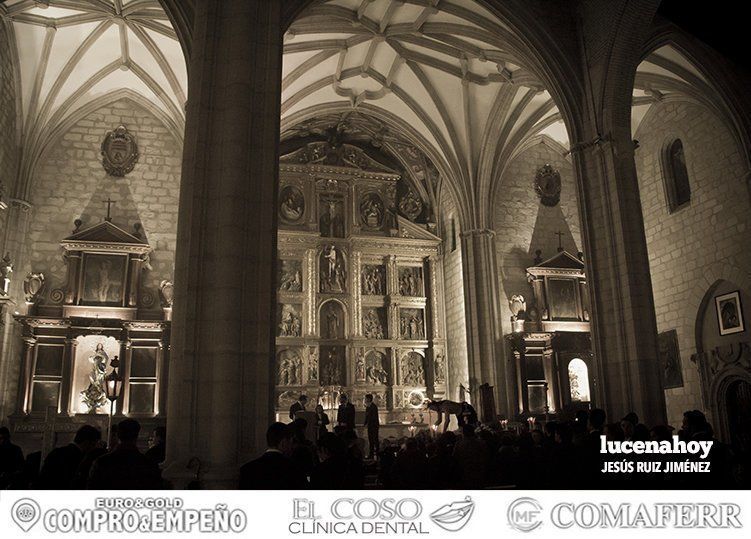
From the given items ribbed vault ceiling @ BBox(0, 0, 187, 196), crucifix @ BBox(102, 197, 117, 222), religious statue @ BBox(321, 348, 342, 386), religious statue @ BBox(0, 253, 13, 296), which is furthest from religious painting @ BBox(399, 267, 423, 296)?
religious statue @ BBox(0, 253, 13, 296)

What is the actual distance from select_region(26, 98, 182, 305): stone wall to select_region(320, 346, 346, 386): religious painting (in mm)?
5763

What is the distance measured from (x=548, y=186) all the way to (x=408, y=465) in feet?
57.8

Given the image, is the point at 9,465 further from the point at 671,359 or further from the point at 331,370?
the point at 671,359

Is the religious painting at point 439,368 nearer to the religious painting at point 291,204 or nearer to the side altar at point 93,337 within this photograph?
the religious painting at point 291,204

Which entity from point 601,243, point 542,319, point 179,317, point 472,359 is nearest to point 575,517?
point 179,317

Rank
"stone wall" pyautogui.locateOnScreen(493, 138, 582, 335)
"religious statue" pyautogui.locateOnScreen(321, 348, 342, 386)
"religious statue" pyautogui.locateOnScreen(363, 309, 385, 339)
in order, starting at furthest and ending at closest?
"religious statue" pyautogui.locateOnScreen(363, 309, 385, 339)
"stone wall" pyautogui.locateOnScreen(493, 138, 582, 335)
"religious statue" pyautogui.locateOnScreen(321, 348, 342, 386)

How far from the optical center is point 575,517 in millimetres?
4863

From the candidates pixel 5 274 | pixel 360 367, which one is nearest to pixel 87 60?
pixel 5 274

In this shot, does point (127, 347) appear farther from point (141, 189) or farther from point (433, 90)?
point (433, 90)

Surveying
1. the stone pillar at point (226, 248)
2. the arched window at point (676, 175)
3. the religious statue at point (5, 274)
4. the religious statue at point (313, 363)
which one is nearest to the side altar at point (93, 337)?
the religious statue at point (5, 274)

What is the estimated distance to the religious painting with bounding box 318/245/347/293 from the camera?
22594 millimetres

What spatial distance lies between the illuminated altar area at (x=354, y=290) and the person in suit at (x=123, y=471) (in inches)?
628

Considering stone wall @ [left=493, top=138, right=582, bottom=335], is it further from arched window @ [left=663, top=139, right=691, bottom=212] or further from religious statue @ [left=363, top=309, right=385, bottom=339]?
religious statue @ [left=363, top=309, right=385, bottom=339]

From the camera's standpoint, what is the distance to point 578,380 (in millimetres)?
21047
